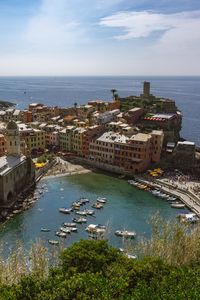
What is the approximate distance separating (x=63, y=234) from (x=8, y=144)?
2515cm

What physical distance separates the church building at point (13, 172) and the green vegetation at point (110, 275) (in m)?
27.6

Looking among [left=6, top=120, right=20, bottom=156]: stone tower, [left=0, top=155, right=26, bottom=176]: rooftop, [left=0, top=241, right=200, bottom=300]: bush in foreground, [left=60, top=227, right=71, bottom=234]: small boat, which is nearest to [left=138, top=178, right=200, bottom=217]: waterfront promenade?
[left=60, top=227, right=71, bottom=234]: small boat

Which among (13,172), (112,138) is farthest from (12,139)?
(112,138)

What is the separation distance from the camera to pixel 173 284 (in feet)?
90.5

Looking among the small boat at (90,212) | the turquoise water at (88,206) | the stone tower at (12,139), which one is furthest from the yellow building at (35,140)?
the small boat at (90,212)

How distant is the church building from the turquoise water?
3499 mm

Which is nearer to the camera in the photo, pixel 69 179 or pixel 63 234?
pixel 63 234

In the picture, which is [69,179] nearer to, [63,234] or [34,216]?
[34,216]

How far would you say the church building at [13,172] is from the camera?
203 feet

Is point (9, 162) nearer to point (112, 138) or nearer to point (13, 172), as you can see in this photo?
point (13, 172)

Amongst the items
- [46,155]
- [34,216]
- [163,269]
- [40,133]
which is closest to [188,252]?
[163,269]

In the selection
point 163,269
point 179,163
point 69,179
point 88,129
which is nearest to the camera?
point 163,269

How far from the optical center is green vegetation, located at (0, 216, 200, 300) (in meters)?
26.2

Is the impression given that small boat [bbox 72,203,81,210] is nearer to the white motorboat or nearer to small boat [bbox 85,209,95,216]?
small boat [bbox 85,209,95,216]
